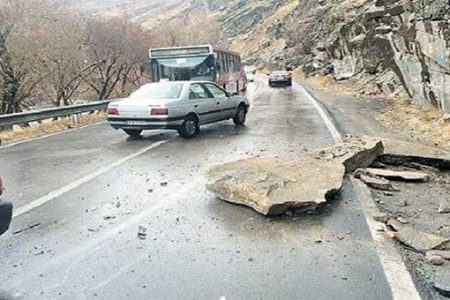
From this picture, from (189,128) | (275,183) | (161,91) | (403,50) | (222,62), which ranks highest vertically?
(403,50)

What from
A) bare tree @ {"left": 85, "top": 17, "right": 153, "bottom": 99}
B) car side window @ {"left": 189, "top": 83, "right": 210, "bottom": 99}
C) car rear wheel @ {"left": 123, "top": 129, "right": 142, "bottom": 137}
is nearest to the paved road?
car rear wheel @ {"left": 123, "top": 129, "right": 142, "bottom": 137}

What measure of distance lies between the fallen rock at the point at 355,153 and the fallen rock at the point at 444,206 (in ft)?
5.40

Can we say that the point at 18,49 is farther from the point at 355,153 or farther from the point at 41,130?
the point at 355,153

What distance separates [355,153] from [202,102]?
5.84 meters

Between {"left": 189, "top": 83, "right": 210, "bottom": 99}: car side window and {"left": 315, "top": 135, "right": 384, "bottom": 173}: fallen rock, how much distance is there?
4988 millimetres

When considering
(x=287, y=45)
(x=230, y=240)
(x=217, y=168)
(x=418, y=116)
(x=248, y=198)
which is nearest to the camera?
(x=230, y=240)

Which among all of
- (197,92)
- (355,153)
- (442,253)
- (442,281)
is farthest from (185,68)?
(442,281)

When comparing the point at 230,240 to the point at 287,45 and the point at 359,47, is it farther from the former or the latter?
the point at 287,45

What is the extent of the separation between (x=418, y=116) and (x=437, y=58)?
75.3 inches

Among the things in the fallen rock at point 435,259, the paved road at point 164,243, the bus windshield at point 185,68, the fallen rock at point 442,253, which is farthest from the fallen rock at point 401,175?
the bus windshield at point 185,68

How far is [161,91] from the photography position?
1345 centimetres

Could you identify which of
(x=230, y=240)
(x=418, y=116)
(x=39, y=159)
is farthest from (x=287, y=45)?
(x=230, y=240)

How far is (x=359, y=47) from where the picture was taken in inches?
1334

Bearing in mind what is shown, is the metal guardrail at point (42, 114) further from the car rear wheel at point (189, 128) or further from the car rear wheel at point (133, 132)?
the car rear wheel at point (189, 128)
